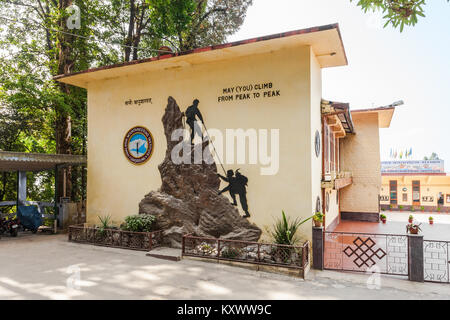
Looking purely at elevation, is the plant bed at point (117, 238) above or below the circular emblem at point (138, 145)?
below

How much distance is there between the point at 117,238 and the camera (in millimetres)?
8875

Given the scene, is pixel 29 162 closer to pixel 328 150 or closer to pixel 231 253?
pixel 231 253

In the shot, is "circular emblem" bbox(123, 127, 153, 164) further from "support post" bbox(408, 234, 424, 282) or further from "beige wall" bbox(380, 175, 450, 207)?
"beige wall" bbox(380, 175, 450, 207)

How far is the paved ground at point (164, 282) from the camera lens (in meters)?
5.36

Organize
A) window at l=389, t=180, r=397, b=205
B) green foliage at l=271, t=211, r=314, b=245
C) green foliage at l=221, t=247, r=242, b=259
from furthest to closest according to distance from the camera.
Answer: window at l=389, t=180, r=397, b=205, green foliage at l=221, t=247, r=242, b=259, green foliage at l=271, t=211, r=314, b=245

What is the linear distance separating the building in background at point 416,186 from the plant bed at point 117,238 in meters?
19.4

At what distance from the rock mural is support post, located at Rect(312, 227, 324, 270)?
59.0 inches

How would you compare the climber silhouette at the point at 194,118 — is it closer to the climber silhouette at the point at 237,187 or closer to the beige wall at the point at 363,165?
the climber silhouette at the point at 237,187

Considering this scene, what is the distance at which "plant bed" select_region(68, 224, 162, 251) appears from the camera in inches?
330

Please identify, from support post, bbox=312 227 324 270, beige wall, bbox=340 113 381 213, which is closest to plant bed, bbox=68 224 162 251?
support post, bbox=312 227 324 270

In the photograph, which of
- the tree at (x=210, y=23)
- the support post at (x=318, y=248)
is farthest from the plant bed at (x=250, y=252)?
the tree at (x=210, y=23)

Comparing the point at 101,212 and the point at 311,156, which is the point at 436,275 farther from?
the point at 101,212

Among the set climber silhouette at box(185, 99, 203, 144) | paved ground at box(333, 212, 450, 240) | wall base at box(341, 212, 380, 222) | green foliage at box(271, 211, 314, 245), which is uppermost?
climber silhouette at box(185, 99, 203, 144)

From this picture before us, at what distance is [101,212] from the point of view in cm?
1020
